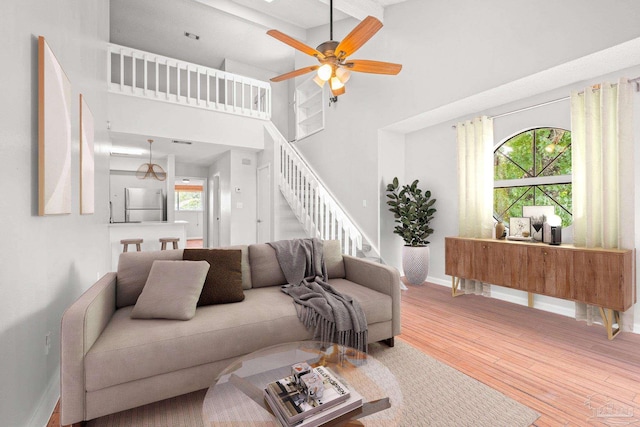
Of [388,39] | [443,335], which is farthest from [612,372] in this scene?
[388,39]

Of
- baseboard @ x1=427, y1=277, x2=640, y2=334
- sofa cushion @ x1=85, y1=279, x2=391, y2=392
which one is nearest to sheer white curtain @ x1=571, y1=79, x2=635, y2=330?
baseboard @ x1=427, y1=277, x2=640, y2=334

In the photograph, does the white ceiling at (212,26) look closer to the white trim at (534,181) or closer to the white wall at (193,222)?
the white trim at (534,181)

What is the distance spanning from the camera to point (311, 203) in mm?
4703

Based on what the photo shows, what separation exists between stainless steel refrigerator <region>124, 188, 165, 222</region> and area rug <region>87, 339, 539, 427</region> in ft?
21.2

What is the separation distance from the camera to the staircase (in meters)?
4.28

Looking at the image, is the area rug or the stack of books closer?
the stack of books

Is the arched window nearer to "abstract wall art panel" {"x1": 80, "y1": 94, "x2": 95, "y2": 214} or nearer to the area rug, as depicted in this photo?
the area rug

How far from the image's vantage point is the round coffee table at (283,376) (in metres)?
1.15

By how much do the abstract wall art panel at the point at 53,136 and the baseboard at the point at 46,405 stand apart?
1.02m

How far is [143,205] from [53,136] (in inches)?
240

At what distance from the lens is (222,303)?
2.16m

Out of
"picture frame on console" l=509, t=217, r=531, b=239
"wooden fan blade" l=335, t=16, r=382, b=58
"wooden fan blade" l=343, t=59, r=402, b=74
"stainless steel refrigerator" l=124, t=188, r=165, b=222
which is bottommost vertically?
"picture frame on console" l=509, t=217, r=531, b=239

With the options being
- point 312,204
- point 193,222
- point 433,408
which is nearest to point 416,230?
point 312,204

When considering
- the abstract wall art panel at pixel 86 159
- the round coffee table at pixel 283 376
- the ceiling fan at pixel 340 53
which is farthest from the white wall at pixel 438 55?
the abstract wall art panel at pixel 86 159
